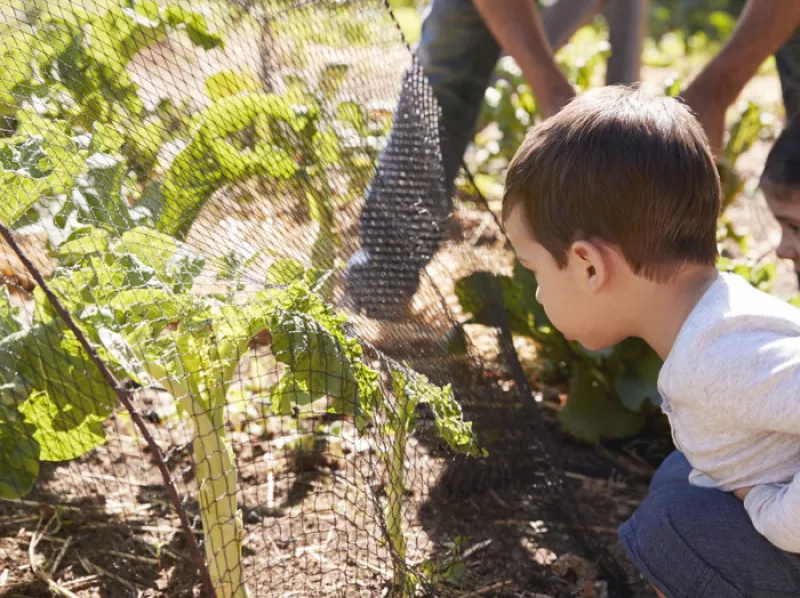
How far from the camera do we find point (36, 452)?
4.75 feet

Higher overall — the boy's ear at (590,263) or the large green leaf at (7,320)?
the large green leaf at (7,320)

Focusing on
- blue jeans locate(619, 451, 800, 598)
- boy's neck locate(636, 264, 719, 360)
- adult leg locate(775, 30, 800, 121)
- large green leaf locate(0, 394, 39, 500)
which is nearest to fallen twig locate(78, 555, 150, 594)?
large green leaf locate(0, 394, 39, 500)

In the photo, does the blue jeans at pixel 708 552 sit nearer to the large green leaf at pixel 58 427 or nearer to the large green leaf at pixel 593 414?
the large green leaf at pixel 593 414

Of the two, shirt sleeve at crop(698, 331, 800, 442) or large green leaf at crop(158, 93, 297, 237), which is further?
large green leaf at crop(158, 93, 297, 237)

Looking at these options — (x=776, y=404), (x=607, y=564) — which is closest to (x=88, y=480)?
(x=607, y=564)

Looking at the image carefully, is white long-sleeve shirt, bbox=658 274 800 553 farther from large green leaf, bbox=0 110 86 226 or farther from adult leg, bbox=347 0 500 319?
large green leaf, bbox=0 110 86 226

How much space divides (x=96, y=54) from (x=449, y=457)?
763mm

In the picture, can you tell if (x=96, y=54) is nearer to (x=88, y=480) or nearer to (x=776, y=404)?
(x=88, y=480)

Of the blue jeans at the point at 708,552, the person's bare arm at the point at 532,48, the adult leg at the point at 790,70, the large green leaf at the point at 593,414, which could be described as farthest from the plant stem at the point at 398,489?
the adult leg at the point at 790,70

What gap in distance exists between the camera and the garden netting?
120cm

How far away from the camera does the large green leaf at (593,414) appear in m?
1.88

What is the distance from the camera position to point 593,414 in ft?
6.22

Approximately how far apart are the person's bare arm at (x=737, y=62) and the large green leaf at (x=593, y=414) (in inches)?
21.8

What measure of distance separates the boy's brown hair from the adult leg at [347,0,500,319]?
13.6 inches
